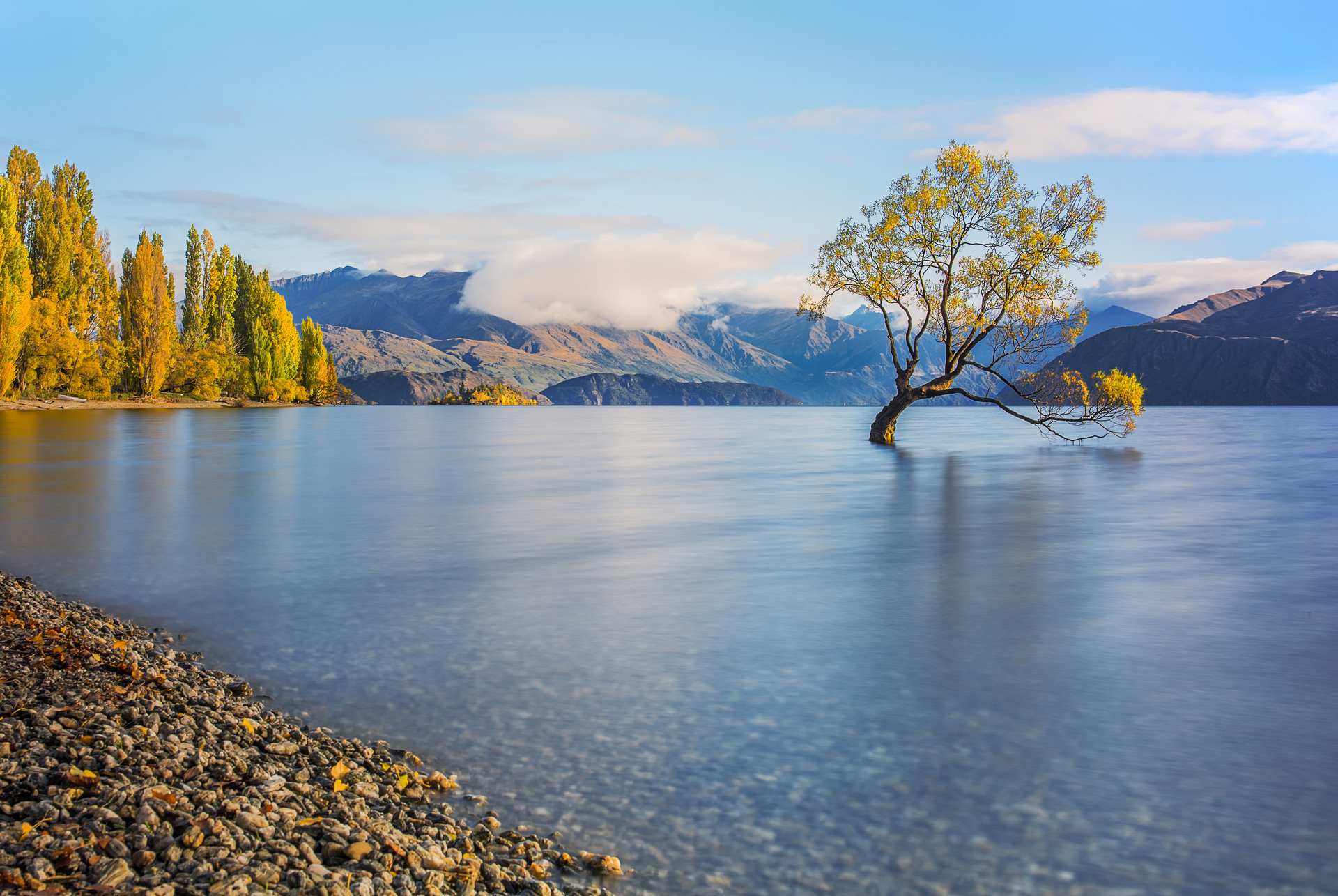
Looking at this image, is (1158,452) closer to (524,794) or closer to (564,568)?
(564,568)

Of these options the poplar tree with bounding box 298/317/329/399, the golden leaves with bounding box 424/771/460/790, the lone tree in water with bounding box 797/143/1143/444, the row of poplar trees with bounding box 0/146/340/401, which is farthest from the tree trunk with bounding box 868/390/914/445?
the poplar tree with bounding box 298/317/329/399

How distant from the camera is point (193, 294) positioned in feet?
440

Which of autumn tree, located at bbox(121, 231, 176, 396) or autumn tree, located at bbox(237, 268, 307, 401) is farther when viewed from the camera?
autumn tree, located at bbox(237, 268, 307, 401)

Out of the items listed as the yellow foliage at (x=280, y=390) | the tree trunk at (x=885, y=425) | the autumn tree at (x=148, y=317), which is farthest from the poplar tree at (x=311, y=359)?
the tree trunk at (x=885, y=425)

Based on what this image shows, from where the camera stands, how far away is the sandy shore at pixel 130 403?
3686 inches

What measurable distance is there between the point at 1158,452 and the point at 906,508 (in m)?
37.9

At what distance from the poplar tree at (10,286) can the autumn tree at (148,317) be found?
22519 mm

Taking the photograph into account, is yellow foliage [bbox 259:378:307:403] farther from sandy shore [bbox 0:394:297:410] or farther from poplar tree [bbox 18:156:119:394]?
poplar tree [bbox 18:156:119:394]

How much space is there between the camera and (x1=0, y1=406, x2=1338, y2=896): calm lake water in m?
5.92

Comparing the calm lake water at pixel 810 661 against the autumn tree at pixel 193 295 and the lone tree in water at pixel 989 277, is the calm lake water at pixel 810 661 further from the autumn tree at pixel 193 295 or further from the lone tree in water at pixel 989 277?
the autumn tree at pixel 193 295

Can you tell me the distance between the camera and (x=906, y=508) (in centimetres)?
2655

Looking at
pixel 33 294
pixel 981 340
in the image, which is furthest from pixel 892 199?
pixel 33 294

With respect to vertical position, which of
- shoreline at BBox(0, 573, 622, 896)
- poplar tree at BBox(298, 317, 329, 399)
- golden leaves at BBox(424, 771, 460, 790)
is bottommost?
golden leaves at BBox(424, 771, 460, 790)

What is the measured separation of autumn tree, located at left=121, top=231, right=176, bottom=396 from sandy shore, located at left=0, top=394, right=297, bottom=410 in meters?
2.48
